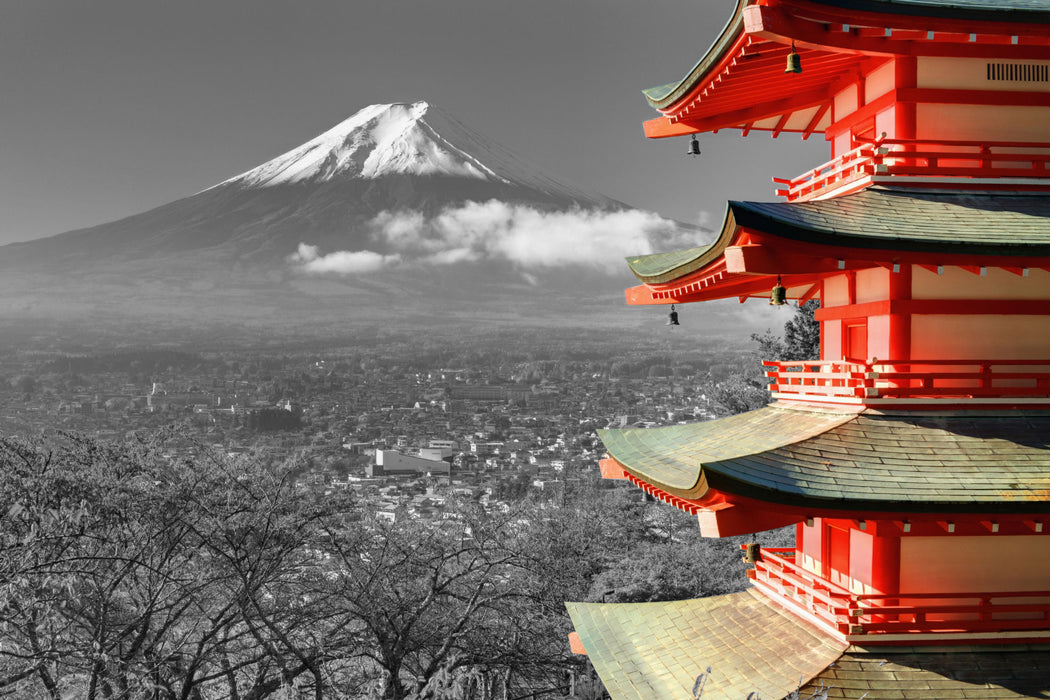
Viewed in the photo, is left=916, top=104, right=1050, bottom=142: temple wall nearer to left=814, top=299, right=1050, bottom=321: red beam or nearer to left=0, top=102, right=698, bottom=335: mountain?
left=814, top=299, right=1050, bottom=321: red beam

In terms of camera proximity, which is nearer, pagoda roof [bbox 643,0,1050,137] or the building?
pagoda roof [bbox 643,0,1050,137]

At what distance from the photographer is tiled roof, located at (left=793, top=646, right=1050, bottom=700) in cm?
661

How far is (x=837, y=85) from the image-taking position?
28.8 ft

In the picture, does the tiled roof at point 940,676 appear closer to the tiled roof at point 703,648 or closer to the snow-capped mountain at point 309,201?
the tiled roof at point 703,648

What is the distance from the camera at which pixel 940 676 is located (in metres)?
6.76

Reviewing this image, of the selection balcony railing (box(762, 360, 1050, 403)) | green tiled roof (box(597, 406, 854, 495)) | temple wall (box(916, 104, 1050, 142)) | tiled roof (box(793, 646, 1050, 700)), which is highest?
temple wall (box(916, 104, 1050, 142))

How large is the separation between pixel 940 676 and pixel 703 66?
5660 mm

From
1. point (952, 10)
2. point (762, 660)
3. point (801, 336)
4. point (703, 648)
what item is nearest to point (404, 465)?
point (801, 336)

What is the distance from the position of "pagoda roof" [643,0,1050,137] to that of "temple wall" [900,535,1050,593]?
417 cm

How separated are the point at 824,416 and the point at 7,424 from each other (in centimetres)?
5779

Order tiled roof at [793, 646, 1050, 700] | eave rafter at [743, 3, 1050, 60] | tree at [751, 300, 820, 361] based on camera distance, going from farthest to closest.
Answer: tree at [751, 300, 820, 361] → eave rafter at [743, 3, 1050, 60] → tiled roof at [793, 646, 1050, 700]

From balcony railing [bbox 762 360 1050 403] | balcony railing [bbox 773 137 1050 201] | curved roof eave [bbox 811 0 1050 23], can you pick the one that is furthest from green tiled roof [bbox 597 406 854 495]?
curved roof eave [bbox 811 0 1050 23]

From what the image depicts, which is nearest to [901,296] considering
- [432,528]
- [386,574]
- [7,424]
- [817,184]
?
[817,184]

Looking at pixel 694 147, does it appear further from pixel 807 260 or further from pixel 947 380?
pixel 947 380
